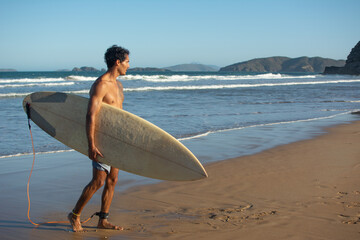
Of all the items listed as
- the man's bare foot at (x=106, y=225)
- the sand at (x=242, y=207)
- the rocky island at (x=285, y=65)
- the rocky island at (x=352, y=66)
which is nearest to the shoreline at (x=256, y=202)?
the sand at (x=242, y=207)

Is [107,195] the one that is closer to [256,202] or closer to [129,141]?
[129,141]

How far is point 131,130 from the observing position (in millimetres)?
2998

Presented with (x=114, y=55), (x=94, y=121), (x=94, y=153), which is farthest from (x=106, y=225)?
(x=114, y=55)

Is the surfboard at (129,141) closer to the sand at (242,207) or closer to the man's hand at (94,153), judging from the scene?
the man's hand at (94,153)

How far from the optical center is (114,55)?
2805mm

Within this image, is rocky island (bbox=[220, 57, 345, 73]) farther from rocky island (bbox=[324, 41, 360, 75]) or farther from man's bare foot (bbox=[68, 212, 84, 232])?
man's bare foot (bbox=[68, 212, 84, 232])

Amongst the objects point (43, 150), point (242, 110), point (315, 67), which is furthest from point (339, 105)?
point (315, 67)

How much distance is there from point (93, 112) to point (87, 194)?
2.00ft

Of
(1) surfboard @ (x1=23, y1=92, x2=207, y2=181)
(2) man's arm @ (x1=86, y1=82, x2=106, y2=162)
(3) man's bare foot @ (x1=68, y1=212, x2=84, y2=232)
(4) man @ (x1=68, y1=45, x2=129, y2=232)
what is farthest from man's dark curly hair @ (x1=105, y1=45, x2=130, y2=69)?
(3) man's bare foot @ (x1=68, y1=212, x2=84, y2=232)

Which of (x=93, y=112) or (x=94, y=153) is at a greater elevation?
(x=93, y=112)

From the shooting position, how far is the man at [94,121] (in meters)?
2.73

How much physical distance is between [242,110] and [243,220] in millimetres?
8585

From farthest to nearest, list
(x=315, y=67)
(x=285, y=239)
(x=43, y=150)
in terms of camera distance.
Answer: (x=315, y=67)
(x=43, y=150)
(x=285, y=239)

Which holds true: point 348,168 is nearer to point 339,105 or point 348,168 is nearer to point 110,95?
point 110,95
